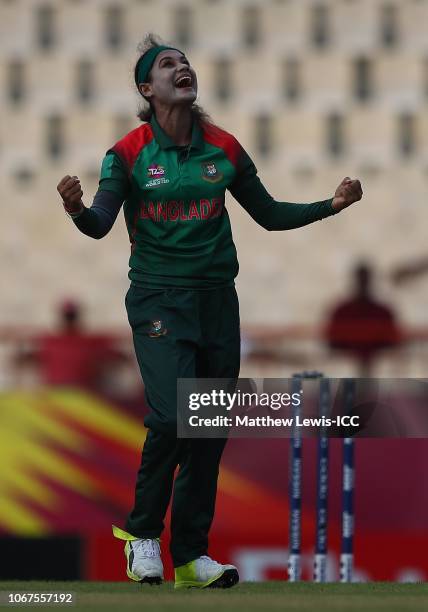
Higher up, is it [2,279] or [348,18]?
[348,18]

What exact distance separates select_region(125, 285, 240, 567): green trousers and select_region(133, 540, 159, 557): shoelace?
3 cm

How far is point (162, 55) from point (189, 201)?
493 millimetres

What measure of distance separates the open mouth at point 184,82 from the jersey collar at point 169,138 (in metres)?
0.14

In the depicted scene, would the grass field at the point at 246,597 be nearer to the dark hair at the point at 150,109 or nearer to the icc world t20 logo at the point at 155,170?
the icc world t20 logo at the point at 155,170

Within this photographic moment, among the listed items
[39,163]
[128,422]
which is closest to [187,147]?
[128,422]

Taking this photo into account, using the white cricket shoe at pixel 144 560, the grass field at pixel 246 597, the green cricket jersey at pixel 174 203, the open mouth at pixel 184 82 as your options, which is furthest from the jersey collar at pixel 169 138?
the grass field at pixel 246 597

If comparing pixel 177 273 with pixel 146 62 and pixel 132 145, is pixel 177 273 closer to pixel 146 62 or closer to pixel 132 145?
pixel 132 145

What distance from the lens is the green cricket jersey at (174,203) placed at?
5637 mm

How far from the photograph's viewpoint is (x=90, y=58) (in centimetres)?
3297

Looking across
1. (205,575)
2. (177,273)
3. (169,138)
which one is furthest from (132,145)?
(205,575)

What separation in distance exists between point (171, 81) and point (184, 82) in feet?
0.15

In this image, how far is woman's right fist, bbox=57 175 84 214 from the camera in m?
5.27

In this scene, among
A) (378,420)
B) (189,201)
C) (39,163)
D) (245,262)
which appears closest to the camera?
(189,201)

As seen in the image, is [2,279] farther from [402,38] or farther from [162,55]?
[162,55]
